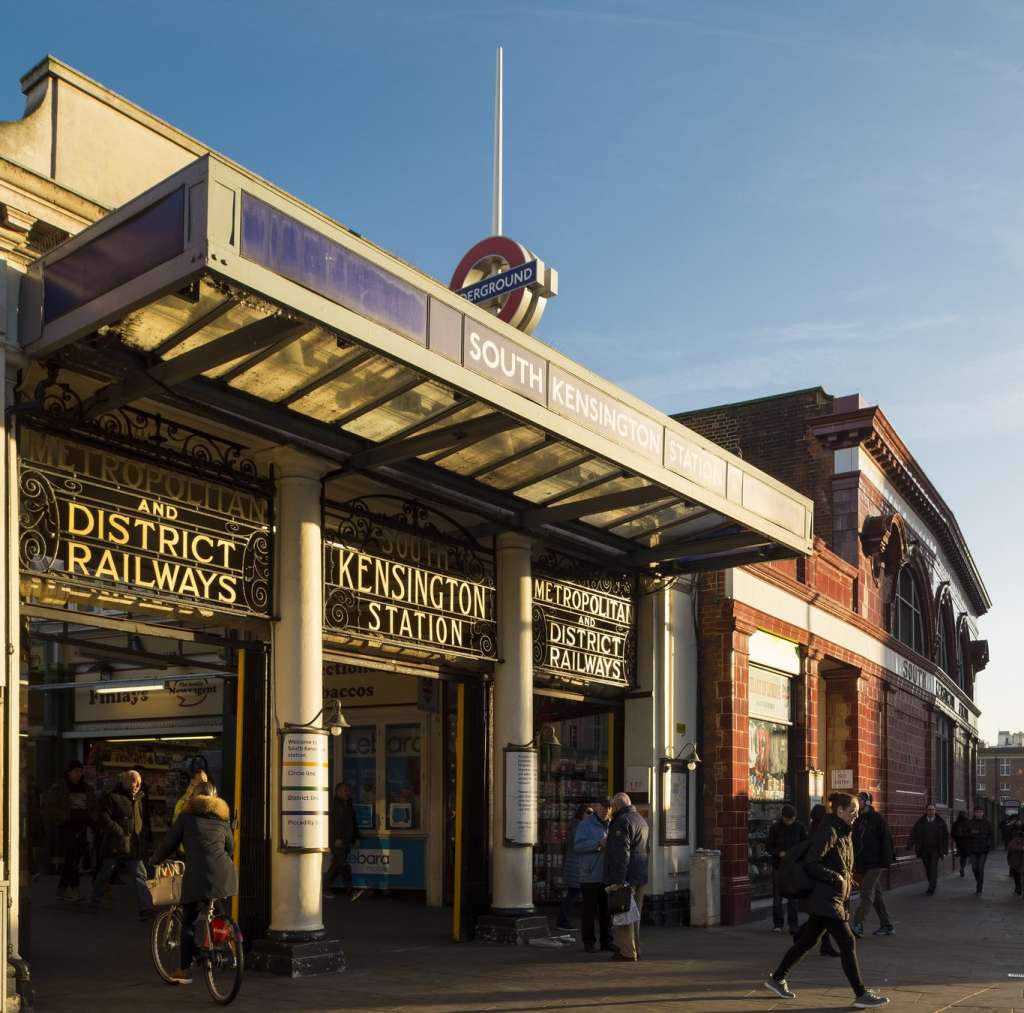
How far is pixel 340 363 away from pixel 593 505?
4103mm

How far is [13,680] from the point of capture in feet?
29.1

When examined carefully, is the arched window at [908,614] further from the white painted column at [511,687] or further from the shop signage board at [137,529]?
the shop signage board at [137,529]

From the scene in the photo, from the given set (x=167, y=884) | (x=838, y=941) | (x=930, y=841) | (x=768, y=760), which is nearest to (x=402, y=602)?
(x=167, y=884)

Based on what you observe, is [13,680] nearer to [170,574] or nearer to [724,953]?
[170,574]

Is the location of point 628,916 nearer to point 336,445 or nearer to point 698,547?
point 698,547

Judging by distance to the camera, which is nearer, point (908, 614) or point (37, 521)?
point (37, 521)

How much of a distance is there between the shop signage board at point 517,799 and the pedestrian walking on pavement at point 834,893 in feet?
13.2

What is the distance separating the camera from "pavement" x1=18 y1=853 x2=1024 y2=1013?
9797mm

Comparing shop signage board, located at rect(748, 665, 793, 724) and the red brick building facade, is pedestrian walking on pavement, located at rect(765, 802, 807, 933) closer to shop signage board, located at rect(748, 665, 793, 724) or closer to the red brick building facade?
the red brick building facade

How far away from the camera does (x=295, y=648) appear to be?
1099 centimetres

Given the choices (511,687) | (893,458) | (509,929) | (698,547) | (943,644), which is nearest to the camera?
(509,929)

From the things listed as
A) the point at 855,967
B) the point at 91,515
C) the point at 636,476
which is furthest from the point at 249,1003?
the point at 636,476

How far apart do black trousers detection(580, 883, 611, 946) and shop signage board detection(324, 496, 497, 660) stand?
100 inches

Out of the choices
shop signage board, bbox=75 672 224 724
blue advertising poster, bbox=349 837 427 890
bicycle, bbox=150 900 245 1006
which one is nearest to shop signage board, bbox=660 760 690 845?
blue advertising poster, bbox=349 837 427 890
